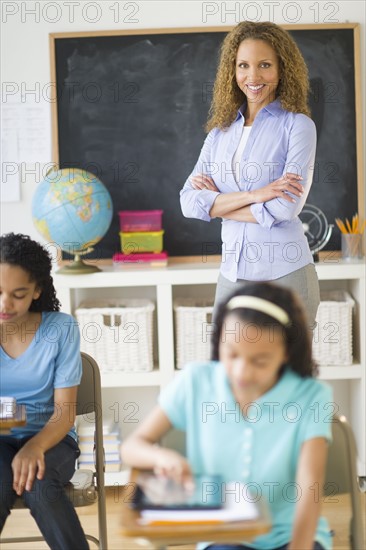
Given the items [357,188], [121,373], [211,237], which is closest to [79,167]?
[211,237]

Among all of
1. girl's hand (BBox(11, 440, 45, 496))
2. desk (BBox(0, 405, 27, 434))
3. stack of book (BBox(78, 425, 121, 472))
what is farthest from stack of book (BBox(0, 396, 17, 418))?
stack of book (BBox(78, 425, 121, 472))

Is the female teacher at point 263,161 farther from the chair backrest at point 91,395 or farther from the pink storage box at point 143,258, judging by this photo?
the pink storage box at point 143,258

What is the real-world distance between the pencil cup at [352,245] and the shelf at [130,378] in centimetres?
91

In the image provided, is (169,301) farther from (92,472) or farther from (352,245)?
(92,472)

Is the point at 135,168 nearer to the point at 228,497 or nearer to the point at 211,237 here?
the point at 211,237

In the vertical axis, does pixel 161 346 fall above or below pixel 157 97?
below

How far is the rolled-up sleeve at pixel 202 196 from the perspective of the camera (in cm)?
264

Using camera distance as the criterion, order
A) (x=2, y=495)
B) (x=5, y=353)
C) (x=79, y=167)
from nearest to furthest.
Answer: (x=2, y=495) < (x=5, y=353) < (x=79, y=167)

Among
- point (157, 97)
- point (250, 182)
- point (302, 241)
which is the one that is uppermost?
point (157, 97)

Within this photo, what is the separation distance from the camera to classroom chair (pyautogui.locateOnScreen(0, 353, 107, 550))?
224cm

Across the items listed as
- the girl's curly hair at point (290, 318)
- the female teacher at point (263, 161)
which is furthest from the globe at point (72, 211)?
the girl's curly hair at point (290, 318)

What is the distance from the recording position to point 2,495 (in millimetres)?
2070

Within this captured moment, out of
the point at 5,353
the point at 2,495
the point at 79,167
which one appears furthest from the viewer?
the point at 79,167

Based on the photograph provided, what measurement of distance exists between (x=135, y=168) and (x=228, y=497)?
2.40m
